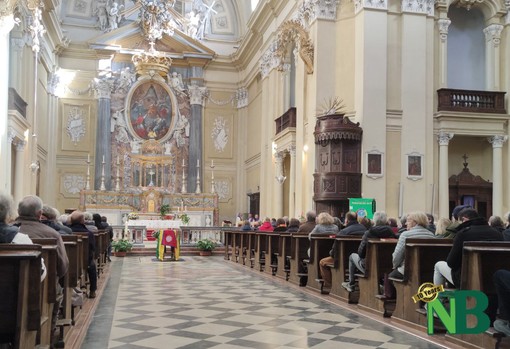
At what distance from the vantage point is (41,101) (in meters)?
23.9

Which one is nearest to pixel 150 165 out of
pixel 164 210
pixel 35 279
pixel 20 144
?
pixel 164 210

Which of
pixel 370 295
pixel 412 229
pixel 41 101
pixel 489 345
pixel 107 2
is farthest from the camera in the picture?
pixel 107 2

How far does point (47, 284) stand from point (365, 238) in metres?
4.09

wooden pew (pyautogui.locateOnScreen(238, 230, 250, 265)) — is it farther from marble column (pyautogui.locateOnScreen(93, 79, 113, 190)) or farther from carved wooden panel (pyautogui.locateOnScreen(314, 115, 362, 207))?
marble column (pyautogui.locateOnScreen(93, 79, 113, 190))

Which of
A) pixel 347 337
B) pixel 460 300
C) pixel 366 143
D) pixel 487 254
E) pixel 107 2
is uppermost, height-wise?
pixel 107 2

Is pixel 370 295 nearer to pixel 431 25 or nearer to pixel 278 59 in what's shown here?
pixel 431 25

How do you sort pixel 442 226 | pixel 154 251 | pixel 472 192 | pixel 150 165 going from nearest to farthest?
pixel 442 226, pixel 472 192, pixel 154 251, pixel 150 165

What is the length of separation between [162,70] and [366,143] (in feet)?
31.8

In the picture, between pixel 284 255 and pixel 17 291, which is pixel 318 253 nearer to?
pixel 284 255

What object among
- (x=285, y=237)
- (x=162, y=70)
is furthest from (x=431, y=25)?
(x=162, y=70)

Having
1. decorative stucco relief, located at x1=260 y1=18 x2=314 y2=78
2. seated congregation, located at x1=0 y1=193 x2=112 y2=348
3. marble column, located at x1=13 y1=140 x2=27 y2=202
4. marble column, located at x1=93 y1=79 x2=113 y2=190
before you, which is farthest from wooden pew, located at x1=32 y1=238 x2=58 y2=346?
marble column, located at x1=93 y1=79 x2=113 y2=190

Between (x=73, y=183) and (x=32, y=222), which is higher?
(x=73, y=183)

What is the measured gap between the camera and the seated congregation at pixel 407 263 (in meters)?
4.95

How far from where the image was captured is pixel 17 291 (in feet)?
12.2
